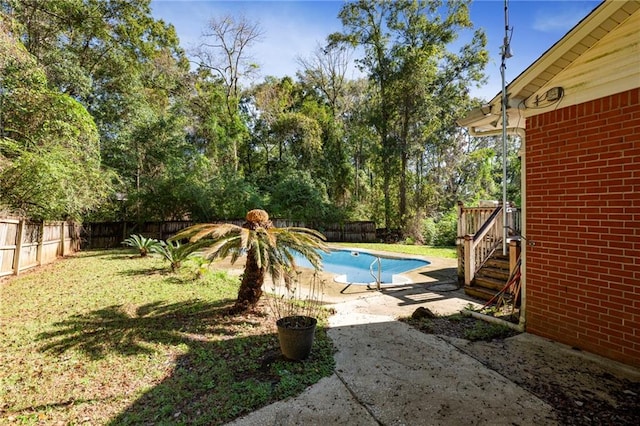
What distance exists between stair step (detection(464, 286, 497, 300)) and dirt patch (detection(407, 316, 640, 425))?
4.54 feet

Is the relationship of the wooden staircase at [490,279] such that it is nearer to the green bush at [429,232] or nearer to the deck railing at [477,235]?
the deck railing at [477,235]

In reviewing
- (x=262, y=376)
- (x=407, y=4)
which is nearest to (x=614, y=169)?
(x=262, y=376)

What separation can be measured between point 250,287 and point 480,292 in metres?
4.28

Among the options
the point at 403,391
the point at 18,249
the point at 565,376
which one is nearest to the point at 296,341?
the point at 403,391

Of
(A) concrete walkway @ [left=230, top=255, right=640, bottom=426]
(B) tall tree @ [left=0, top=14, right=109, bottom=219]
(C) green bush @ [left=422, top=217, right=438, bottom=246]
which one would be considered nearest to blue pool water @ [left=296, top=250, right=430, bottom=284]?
(A) concrete walkway @ [left=230, top=255, right=640, bottom=426]

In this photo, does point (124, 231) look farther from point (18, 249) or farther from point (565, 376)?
point (565, 376)

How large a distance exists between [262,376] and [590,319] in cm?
375

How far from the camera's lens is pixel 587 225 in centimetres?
328

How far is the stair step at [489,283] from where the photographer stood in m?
5.13

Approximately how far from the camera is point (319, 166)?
19531 mm

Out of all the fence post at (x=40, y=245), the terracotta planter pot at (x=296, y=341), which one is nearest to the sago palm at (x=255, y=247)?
the terracotta planter pot at (x=296, y=341)

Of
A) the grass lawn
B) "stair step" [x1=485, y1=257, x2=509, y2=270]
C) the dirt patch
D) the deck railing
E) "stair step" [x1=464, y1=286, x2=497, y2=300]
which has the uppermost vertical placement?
the deck railing

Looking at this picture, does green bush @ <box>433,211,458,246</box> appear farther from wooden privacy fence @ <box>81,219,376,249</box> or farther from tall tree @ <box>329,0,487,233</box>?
wooden privacy fence @ <box>81,219,376,249</box>

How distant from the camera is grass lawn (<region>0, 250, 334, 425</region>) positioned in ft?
8.12
